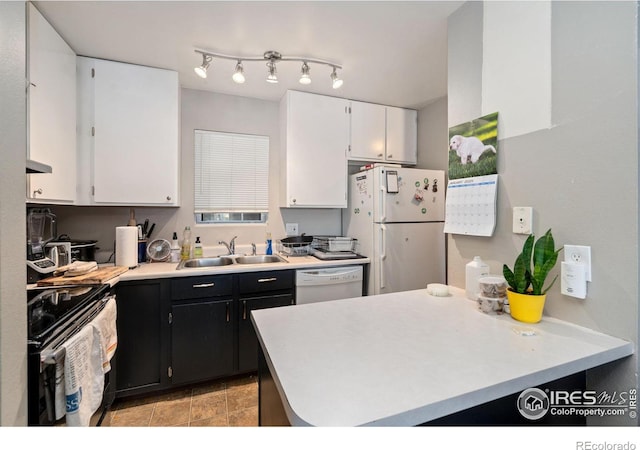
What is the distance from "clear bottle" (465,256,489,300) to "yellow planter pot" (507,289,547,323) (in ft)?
0.65

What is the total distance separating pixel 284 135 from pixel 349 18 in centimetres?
118

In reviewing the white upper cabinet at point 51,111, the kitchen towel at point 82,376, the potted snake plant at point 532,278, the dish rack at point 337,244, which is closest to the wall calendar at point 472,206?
the potted snake plant at point 532,278

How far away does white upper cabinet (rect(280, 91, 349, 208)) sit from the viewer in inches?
100

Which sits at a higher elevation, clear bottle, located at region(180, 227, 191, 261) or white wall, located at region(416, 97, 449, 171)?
white wall, located at region(416, 97, 449, 171)

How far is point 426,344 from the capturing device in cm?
89

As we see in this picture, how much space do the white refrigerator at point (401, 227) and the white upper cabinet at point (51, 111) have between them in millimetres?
2243

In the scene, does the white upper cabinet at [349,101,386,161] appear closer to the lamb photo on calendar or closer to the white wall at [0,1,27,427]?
the lamb photo on calendar

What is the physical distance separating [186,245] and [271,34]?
179cm

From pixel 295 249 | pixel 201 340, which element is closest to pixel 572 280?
pixel 295 249

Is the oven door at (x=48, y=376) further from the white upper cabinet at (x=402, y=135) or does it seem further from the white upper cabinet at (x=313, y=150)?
the white upper cabinet at (x=402, y=135)


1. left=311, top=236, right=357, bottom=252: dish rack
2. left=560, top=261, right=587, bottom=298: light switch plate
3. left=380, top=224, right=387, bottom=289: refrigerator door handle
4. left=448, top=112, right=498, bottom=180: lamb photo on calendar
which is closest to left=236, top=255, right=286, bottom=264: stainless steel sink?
left=311, top=236, right=357, bottom=252: dish rack

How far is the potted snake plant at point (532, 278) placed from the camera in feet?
3.46
